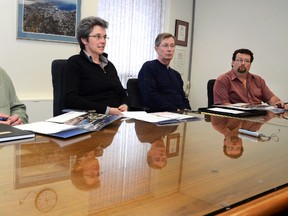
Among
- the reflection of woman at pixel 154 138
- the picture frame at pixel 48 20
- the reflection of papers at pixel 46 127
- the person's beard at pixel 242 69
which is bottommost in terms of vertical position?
the reflection of woman at pixel 154 138

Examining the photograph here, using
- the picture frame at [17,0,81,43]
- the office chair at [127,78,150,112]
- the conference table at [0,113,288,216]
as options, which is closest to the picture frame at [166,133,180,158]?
the conference table at [0,113,288,216]

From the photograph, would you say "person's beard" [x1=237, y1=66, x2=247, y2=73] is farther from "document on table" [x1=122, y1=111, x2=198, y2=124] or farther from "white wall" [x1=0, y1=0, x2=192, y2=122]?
"white wall" [x1=0, y1=0, x2=192, y2=122]

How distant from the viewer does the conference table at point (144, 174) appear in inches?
27.0

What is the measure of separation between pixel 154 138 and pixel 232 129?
19.0 inches

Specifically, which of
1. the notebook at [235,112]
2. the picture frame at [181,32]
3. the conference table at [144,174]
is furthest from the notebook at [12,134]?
the picture frame at [181,32]

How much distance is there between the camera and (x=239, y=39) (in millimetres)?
4535

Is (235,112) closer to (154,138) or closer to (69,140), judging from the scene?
(154,138)

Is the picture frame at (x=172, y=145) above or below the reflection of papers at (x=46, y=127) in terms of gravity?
below

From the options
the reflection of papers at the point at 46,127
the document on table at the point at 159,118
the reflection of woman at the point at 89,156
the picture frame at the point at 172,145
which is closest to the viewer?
the reflection of woman at the point at 89,156

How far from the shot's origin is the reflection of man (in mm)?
1213

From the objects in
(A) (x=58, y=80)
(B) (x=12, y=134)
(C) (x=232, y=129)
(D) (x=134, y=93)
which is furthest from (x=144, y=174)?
(D) (x=134, y=93)

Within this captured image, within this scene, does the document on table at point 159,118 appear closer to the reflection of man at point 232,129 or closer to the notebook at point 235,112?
the reflection of man at point 232,129

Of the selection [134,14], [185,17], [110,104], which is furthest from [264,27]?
[110,104]

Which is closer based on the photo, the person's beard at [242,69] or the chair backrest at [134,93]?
the chair backrest at [134,93]
